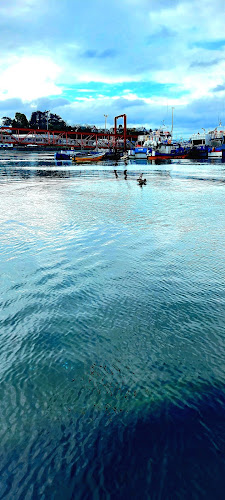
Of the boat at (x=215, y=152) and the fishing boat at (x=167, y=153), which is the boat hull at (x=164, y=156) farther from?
the boat at (x=215, y=152)

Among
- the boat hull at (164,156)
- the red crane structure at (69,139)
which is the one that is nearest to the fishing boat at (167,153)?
the boat hull at (164,156)

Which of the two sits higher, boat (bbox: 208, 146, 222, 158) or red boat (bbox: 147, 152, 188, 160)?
boat (bbox: 208, 146, 222, 158)

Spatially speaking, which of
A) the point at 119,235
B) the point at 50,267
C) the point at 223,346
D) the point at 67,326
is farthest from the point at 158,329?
the point at 119,235

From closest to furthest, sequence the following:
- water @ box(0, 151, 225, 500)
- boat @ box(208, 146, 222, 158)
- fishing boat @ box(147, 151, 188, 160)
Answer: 1. water @ box(0, 151, 225, 500)
2. fishing boat @ box(147, 151, 188, 160)
3. boat @ box(208, 146, 222, 158)

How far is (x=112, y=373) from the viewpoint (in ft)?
14.0

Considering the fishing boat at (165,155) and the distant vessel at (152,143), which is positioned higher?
the distant vessel at (152,143)

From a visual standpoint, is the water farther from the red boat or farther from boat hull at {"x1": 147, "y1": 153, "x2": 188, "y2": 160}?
boat hull at {"x1": 147, "y1": 153, "x2": 188, "y2": 160}

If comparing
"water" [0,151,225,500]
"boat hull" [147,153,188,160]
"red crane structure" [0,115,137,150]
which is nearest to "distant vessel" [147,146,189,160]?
"boat hull" [147,153,188,160]

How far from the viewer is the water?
9.92 ft

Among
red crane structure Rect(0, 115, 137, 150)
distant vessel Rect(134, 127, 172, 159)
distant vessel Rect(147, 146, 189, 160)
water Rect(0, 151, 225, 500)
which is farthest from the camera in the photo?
distant vessel Rect(134, 127, 172, 159)

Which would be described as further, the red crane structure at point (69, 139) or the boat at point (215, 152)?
the boat at point (215, 152)

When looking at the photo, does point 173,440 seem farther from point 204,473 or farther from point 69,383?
point 69,383

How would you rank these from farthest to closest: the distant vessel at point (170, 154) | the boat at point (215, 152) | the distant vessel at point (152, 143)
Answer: the boat at point (215, 152) < the distant vessel at point (152, 143) < the distant vessel at point (170, 154)

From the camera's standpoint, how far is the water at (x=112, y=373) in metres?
3.02
